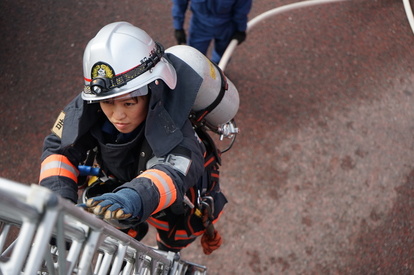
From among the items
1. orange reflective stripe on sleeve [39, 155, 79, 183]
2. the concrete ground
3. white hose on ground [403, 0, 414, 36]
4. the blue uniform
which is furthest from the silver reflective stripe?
white hose on ground [403, 0, 414, 36]

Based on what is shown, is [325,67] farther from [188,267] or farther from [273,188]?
[188,267]

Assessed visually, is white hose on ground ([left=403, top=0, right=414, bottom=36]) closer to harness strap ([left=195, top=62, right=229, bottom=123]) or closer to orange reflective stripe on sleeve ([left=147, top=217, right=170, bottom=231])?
harness strap ([left=195, top=62, right=229, bottom=123])

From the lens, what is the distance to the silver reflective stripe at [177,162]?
79.4 inches

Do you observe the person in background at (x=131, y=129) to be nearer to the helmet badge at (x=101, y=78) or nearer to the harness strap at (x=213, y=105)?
the helmet badge at (x=101, y=78)

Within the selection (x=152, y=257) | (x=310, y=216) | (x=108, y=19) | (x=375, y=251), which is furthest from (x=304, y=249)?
(x=108, y=19)

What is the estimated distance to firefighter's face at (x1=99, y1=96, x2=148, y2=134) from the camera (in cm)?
199

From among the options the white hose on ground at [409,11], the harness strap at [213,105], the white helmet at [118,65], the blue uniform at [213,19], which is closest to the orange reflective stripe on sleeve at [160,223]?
the harness strap at [213,105]

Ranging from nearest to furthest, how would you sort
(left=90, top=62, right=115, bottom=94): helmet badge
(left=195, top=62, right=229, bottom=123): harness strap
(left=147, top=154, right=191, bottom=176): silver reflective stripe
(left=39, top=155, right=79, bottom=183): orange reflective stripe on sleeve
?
(left=90, top=62, right=115, bottom=94): helmet badge
(left=147, top=154, right=191, bottom=176): silver reflective stripe
(left=39, top=155, right=79, bottom=183): orange reflective stripe on sleeve
(left=195, top=62, right=229, bottom=123): harness strap

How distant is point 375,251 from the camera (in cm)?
360

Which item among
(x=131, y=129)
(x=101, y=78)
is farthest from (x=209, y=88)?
(x=101, y=78)

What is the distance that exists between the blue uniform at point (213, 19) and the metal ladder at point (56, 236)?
2540 mm

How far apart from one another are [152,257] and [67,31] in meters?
3.62

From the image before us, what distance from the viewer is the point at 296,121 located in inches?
173

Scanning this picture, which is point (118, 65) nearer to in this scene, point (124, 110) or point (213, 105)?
point (124, 110)
